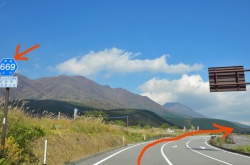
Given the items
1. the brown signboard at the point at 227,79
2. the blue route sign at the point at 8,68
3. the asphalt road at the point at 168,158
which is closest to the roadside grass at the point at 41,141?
the asphalt road at the point at 168,158

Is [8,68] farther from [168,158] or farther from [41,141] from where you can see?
[168,158]

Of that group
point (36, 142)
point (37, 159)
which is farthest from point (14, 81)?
point (36, 142)

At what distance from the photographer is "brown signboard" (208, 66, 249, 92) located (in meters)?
15.8

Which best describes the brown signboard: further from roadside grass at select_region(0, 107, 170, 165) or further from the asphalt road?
roadside grass at select_region(0, 107, 170, 165)

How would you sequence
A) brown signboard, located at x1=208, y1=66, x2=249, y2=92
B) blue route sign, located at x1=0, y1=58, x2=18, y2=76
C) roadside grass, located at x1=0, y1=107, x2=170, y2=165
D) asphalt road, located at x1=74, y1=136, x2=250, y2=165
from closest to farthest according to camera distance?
blue route sign, located at x1=0, y1=58, x2=18, y2=76 → roadside grass, located at x1=0, y1=107, x2=170, y2=165 → asphalt road, located at x1=74, y1=136, x2=250, y2=165 → brown signboard, located at x1=208, y1=66, x2=249, y2=92

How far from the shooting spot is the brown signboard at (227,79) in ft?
51.7

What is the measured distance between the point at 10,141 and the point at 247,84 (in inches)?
529

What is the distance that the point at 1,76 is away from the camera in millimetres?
8727

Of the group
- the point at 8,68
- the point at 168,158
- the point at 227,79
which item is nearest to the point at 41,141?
the point at 8,68

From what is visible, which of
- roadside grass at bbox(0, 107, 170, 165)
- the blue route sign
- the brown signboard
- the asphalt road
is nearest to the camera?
the blue route sign

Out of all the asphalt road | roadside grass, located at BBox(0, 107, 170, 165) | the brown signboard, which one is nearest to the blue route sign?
roadside grass, located at BBox(0, 107, 170, 165)

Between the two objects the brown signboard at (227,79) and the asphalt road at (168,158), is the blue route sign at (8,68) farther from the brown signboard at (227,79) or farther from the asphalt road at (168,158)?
the brown signboard at (227,79)

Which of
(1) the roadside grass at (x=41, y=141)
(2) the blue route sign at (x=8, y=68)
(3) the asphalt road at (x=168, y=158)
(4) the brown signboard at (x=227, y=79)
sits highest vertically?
(4) the brown signboard at (x=227, y=79)

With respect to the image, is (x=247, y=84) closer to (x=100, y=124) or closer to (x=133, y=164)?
(x=133, y=164)
